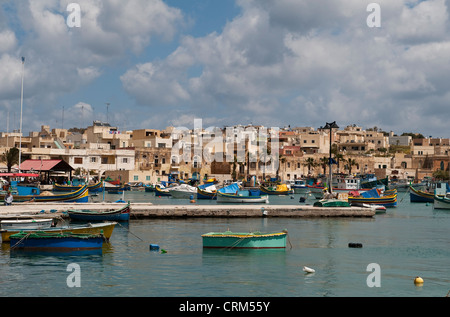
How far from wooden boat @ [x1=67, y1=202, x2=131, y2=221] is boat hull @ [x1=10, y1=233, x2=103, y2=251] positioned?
10.8 meters

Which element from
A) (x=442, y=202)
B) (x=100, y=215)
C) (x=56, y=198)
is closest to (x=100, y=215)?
(x=100, y=215)

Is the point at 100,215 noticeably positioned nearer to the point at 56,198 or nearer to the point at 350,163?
the point at 56,198

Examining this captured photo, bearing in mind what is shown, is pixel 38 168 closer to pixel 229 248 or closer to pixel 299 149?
pixel 229 248

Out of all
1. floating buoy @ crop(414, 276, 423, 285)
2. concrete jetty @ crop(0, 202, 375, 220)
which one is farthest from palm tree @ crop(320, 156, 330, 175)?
floating buoy @ crop(414, 276, 423, 285)

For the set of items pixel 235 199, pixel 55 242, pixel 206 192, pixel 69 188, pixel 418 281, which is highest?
pixel 69 188

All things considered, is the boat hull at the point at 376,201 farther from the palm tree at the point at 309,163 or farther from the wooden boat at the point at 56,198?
the palm tree at the point at 309,163

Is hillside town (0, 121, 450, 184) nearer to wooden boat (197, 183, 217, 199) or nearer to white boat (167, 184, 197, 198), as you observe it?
white boat (167, 184, 197, 198)

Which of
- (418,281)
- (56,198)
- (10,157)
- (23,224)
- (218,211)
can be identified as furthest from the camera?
(10,157)

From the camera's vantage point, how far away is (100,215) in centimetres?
3847

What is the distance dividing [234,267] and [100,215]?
1583 centimetres

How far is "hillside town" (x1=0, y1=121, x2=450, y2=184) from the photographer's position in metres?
99.3

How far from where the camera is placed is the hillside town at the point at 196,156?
99.3m
